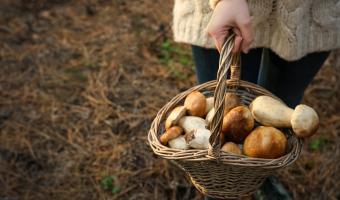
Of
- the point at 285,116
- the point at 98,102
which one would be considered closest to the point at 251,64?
the point at 285,116

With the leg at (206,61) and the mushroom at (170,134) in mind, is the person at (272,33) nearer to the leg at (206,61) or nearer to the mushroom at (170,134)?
the leg at (206,61)

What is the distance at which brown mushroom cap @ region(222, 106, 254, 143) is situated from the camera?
0.98 metres

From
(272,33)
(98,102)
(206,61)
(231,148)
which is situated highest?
(272,33)

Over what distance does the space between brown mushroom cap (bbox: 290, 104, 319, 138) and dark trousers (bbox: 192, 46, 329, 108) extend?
0.21 meters

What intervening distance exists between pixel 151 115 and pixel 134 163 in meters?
0.30

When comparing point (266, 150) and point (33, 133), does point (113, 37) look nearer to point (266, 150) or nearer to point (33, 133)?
point (33, 133)

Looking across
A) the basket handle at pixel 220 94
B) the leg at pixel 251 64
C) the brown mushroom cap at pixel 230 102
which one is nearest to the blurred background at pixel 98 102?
the leg at pixel 251 64

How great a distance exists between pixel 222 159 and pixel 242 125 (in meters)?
0.13

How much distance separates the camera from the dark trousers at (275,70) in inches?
44.9

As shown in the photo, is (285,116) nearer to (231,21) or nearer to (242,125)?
(242,125)

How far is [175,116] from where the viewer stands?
1.04m

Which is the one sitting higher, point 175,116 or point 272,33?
point 272,33

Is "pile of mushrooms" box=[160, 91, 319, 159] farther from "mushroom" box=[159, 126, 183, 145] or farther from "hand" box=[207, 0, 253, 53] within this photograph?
"hand" box=[207, 0, 253, 53]

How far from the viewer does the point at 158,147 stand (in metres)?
0.97
